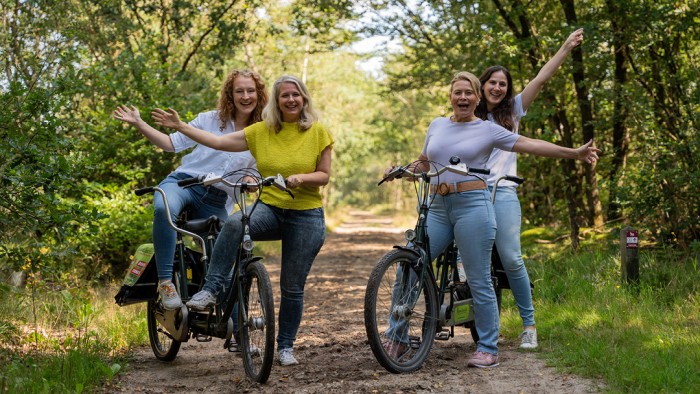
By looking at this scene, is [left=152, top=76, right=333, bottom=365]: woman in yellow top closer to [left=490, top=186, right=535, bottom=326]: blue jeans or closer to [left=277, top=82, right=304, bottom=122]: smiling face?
[left=277, top=82, right=304, bottom=122]: smiling face

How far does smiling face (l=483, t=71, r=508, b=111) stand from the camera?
648 cm

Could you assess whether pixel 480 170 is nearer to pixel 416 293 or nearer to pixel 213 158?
pixel 416 293

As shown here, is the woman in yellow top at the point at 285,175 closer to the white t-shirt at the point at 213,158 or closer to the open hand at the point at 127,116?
the open hand at the point at 127,116

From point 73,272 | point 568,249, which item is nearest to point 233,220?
point 73,272

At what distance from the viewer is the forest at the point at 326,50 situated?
6.39 meters

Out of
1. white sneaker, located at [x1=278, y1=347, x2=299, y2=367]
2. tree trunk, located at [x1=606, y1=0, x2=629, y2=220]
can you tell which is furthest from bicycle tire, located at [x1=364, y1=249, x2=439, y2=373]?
tree trunk, located at [x1=606, y1=0, x2=629, y2=220]

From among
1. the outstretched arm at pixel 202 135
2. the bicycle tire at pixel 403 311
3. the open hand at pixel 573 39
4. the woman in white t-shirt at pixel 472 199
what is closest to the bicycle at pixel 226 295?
the outstretched arm at pixel 202 135

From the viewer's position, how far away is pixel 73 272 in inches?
391

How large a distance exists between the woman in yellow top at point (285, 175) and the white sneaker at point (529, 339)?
1.87 meters

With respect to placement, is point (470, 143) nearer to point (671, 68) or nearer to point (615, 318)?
point (615, 318)

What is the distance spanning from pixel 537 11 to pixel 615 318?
30.2 feet

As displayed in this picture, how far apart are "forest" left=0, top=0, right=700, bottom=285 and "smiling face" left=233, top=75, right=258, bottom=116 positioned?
4.28ft

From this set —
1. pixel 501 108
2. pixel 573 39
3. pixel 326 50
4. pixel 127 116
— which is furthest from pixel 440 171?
pixel 326 50

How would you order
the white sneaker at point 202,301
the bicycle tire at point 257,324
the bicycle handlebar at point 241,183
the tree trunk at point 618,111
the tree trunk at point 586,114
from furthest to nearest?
the tree trunk at point 586,114 → the tree trunk at point 618,111 → the white sneaker at point 202,301 → the bicycle handlebar at point 241,183 → the bicycle tire at point 257,324
